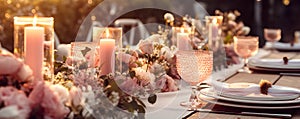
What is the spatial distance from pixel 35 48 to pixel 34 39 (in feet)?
0.07

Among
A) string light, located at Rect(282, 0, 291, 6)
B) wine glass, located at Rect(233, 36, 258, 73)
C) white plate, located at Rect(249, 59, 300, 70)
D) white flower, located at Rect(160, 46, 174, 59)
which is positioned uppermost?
string light, located at Rect(282, 0, 291, 6)

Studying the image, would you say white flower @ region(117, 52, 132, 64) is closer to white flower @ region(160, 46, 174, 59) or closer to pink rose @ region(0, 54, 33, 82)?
white flower @ region(160, 46, 174, 59)

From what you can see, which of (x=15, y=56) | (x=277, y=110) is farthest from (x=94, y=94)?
(x=277, y=110)

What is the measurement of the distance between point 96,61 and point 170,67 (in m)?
0.38

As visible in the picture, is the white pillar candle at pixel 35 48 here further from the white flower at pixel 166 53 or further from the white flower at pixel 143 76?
the white flower at pixel 166 53

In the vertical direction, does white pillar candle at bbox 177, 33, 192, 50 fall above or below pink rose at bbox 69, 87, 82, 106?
above

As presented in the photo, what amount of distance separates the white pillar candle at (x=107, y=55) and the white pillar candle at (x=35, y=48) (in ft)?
1.37

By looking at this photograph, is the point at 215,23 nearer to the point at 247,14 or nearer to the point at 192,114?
the point at 192,114

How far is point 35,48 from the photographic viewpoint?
1.34 m

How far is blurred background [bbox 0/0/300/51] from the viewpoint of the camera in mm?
5188

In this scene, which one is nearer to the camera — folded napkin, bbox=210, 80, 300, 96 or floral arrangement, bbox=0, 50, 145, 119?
floral arrangement, bbox=0, 50, 145, 119

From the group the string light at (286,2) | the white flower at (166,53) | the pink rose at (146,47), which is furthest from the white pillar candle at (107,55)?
the string light at (286,2)

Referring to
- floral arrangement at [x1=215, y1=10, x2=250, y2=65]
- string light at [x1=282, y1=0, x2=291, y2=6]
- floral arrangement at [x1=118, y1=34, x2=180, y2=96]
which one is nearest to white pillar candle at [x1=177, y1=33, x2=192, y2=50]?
floral arrangement at [x1=118, y1=34, x2=180, y2=96]

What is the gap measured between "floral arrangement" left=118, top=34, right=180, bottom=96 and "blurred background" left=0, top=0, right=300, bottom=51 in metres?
1.03
